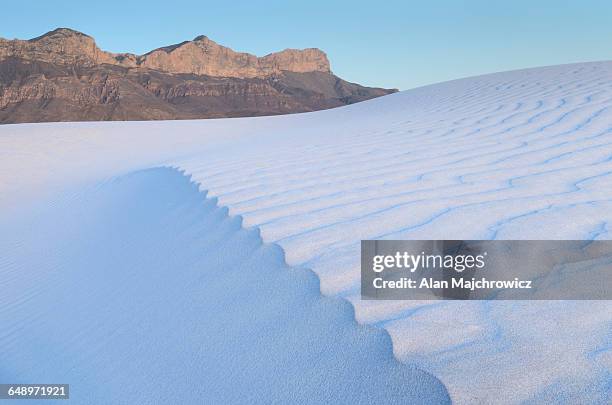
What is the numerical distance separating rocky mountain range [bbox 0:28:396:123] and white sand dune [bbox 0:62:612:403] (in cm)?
9280

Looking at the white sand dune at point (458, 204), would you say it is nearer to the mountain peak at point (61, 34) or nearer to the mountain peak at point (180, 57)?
the mountain peak at point (180, 57)

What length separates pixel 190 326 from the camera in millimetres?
1823

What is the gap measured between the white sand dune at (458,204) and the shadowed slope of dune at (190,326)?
9 centimetres

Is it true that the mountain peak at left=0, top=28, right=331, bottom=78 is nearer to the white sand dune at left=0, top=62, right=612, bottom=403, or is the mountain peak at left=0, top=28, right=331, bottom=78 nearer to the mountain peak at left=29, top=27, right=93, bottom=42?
the mountain peak at left=29, top=27, right=93, bottom=42

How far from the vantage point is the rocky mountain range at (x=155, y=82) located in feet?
321

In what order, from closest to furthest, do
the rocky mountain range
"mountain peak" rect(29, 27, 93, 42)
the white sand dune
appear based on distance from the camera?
the white sand dune
the rocky mountain range
"mountain peak" rect(29, 27, 93, 42)

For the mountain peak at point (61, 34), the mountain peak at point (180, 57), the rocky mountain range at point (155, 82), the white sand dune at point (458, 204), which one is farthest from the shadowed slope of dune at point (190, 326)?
the mountain peak at point (61, 34)

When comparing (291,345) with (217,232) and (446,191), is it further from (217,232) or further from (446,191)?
(446,191)

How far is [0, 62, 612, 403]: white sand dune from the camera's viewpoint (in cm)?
130

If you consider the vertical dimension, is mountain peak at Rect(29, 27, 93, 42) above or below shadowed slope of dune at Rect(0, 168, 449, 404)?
above

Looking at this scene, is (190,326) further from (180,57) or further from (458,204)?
(180,57)

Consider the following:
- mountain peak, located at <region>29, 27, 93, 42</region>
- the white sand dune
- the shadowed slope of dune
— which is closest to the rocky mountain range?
mountain peak, located at <region>29, 27, 93, 42</region>

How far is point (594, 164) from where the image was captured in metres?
3.10

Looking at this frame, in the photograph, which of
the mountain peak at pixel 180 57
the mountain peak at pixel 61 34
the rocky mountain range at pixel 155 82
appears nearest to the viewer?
the rocky mountain range at pixel 155 82
